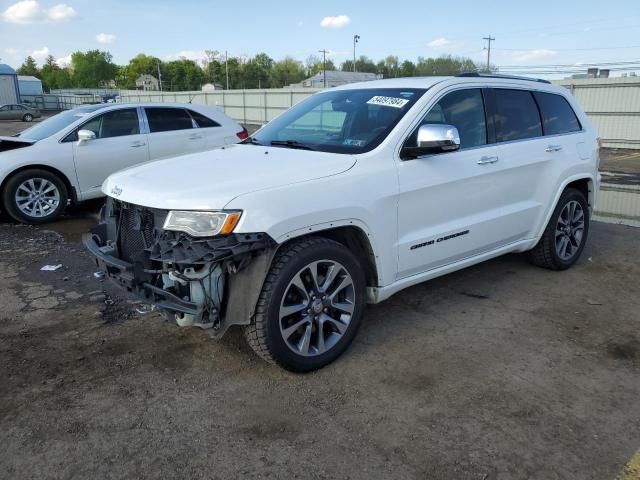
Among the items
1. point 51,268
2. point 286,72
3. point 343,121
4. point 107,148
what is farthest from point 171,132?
point 286,72

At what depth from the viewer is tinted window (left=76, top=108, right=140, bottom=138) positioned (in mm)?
8359

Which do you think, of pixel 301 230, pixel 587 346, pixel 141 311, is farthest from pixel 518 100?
pixel 141 311

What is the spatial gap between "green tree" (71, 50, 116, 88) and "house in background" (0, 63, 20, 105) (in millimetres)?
65214

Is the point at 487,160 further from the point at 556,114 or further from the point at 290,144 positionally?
the point at 290,144

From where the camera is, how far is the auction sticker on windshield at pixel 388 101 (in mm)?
4164

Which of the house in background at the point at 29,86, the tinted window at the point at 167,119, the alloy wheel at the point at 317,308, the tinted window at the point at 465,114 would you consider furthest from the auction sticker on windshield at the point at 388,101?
the house in background at the point at 29,86

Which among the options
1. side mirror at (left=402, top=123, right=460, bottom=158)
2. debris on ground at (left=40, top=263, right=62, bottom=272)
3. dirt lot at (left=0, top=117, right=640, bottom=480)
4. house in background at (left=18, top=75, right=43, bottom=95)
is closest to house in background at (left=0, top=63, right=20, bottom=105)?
house in background at (left=18, top=75, right=43, bottom=95)

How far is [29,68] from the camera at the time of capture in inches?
4975

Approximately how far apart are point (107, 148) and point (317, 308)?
596cm

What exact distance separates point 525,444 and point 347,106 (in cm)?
284

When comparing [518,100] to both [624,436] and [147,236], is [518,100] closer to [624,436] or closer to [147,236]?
[624,436]

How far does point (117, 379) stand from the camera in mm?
3574

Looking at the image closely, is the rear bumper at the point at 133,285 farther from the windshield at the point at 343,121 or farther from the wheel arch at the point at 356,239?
the windshield at the point at 343,121

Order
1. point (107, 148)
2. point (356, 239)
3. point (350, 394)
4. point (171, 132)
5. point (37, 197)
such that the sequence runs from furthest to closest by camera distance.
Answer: point (171, 132), point (107, 148), point (37, 197), point (356, 239), point (350, 394)
